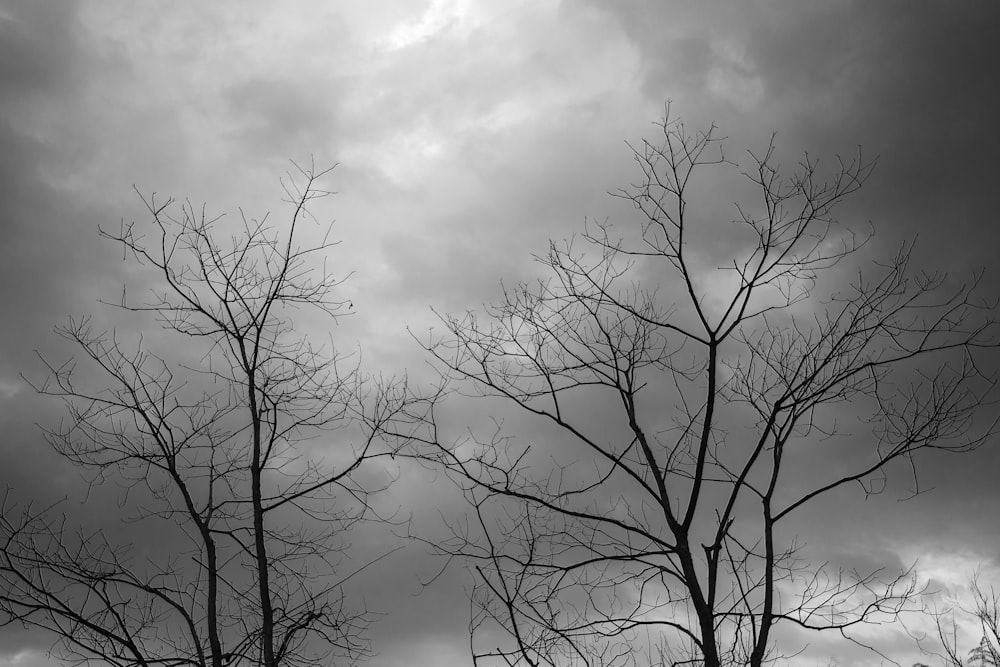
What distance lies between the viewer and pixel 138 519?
8.36 metres

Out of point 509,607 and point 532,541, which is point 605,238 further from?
point 509,607

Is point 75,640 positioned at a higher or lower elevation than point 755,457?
lower

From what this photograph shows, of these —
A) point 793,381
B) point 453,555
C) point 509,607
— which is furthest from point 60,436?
point 793,381

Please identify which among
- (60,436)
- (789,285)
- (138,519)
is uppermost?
(789,285)

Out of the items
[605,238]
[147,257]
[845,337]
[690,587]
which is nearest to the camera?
[690,587]

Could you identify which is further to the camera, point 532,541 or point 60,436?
point 60,436

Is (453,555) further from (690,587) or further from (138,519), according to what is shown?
(138,519)

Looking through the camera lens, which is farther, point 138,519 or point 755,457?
point 138,519

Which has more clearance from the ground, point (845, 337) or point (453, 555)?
point (845, 337)

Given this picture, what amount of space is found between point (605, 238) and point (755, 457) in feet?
7.72

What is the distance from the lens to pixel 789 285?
24.9 feet

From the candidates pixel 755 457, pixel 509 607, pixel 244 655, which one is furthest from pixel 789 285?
pixel 244 655

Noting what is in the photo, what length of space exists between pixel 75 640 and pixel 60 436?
1.93m

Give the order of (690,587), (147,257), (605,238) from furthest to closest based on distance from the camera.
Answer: (147,257) → (605,238) → (690,587)
